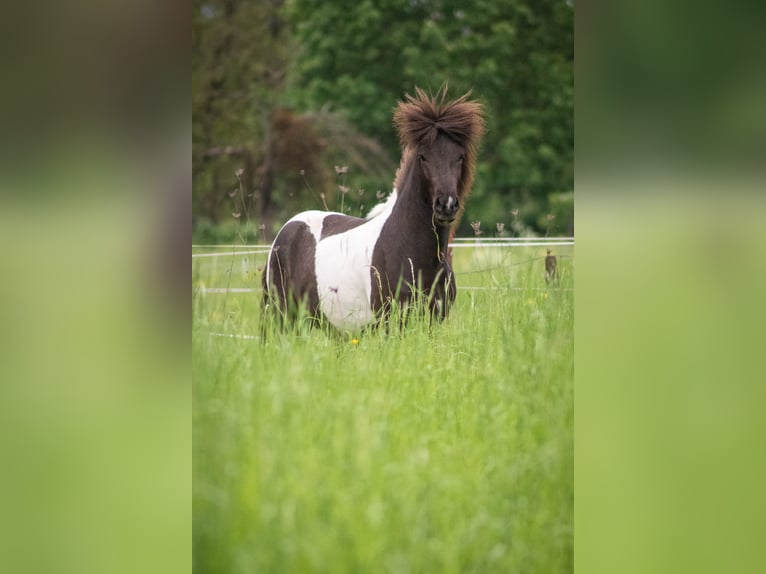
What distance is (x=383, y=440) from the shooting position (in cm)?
148

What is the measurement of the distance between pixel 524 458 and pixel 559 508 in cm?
14

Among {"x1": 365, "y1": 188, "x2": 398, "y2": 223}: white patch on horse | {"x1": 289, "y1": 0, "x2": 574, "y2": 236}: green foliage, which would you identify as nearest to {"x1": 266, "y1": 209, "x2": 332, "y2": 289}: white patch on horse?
{"x1": 365, "y1": 188, "x2": 398, "y2": 223}: white patch on horse

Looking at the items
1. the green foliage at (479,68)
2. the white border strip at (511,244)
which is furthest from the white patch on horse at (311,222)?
the white border strip at (511,244)

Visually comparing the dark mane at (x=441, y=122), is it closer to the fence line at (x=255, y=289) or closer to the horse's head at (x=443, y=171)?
the horse's head at (x=443, y=171)

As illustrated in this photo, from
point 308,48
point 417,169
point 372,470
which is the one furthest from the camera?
point 417,169

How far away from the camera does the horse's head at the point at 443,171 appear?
181 cm

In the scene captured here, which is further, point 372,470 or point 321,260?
point 321,260

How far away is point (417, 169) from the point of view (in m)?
1.86

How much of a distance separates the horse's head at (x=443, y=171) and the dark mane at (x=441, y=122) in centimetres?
1

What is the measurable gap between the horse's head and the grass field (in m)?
0.29

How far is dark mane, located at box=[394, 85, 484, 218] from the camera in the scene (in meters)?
1.72

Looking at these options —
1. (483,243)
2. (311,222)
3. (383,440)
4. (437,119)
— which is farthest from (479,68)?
(383,440)
